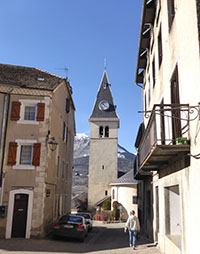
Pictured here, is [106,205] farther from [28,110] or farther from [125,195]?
[28,110]

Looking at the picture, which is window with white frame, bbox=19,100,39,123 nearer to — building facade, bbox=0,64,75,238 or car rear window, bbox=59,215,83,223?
building facade, bbox=0,64,75,238

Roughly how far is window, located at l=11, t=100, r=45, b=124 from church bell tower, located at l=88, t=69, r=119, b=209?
2876 centimetres

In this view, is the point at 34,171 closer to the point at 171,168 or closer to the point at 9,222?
the point at 9,222

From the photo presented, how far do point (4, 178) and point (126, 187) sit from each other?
1004 inches

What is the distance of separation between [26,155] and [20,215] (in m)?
3.46

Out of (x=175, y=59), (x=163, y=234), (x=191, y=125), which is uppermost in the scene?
(x=175, y=59)

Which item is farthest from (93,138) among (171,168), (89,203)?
(171,168)

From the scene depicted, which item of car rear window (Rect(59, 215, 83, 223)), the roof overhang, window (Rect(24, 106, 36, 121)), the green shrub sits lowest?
the green shrub

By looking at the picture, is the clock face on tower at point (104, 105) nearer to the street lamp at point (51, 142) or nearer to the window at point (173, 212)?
the street lamp at point (51, 142)

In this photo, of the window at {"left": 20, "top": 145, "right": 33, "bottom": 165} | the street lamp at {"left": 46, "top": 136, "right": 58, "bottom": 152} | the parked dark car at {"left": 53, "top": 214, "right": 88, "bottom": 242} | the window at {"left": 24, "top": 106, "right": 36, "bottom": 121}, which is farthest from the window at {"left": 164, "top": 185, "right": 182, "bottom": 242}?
the window at {"left": 24, "top": 106, "right": 36, "bottom": 121}

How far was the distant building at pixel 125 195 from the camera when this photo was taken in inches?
1427

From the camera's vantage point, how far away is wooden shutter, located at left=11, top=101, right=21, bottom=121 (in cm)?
1549

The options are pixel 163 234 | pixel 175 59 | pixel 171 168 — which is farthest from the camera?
pixel 163 234

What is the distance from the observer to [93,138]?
4562 centimetres
